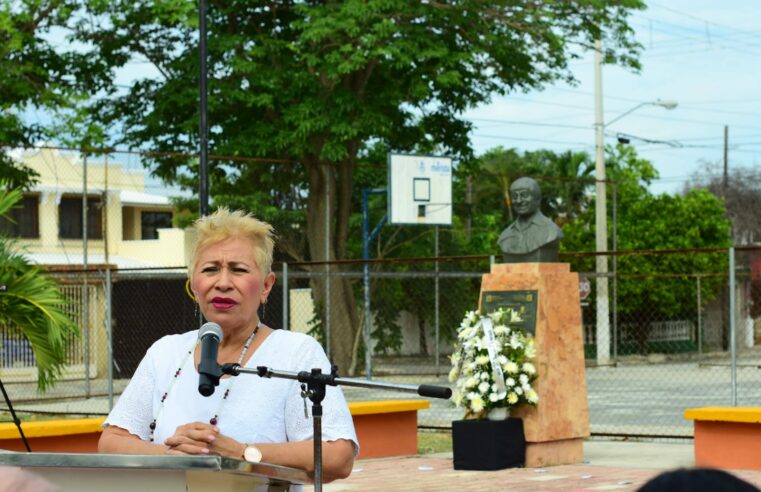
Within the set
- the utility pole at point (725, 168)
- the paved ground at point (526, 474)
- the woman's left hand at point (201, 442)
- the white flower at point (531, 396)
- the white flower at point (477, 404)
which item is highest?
the utility pole at point (725, 168)

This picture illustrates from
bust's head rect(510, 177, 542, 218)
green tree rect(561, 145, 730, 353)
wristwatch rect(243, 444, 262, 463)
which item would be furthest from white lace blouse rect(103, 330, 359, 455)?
green tree rect(561, 145, 730, 353)

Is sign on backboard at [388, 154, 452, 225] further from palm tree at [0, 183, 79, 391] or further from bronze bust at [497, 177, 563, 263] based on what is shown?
palm tree at [0, 183, 79, 391]

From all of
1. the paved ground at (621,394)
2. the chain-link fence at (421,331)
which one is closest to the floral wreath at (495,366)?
the paved ground at (621,394)

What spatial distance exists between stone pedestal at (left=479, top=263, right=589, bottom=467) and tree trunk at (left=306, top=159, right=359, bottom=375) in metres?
16.4

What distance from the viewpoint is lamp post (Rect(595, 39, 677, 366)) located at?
1399 inches

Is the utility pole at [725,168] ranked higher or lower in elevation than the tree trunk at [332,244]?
higher

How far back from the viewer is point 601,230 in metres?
38.3

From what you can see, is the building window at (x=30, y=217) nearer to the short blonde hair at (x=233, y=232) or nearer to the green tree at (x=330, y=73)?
the green tree at (x=330, y=73)

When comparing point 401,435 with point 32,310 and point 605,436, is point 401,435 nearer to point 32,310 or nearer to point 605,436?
point 605,436

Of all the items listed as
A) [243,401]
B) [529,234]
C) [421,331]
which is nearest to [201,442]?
[243,401]

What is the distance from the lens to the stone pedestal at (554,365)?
43.2ft

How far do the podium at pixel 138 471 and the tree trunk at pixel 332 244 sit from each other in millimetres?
26334

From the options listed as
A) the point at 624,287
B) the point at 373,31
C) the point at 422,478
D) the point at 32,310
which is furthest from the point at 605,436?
the point at 624,287

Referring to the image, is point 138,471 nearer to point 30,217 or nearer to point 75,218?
point 30,217
